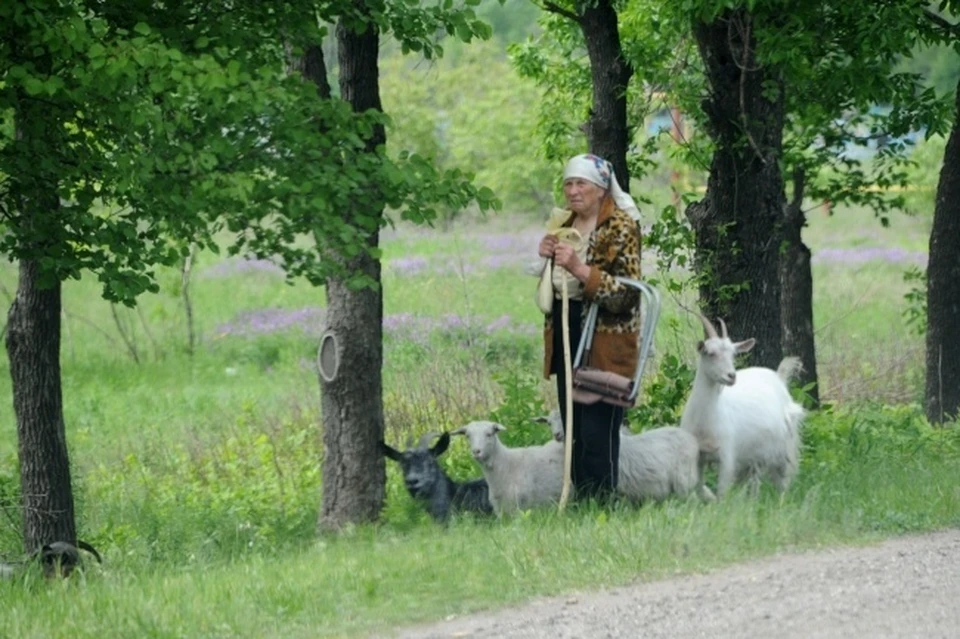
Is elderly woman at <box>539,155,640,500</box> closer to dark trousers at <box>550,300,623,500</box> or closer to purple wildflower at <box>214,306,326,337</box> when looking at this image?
dark trousers at <box>550,300,623,500</box>

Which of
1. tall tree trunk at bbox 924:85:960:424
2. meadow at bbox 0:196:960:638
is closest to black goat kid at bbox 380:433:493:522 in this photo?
meadow at bbox 0:196:960:638

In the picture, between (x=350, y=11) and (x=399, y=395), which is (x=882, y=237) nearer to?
(x=399, y=395)

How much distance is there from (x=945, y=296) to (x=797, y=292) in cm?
207

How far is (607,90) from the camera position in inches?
558

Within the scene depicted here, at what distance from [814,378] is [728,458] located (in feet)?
29.5

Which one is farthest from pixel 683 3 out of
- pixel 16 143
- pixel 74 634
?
pixel 74 634

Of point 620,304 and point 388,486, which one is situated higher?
point 620,304

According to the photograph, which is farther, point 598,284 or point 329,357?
point 329,357

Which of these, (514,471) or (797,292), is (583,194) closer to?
(514,471)

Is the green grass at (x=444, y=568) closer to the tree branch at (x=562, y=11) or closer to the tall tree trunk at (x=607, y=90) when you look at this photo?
the tall tree trunk at (x=607, y=90)

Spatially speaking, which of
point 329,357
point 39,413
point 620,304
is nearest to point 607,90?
point 329,357

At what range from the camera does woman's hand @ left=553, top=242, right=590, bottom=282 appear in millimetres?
9773

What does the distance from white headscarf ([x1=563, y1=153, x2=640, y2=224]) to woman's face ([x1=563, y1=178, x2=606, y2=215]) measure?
0.09 ft

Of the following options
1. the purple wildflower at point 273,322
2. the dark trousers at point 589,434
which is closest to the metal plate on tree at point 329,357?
the dark trousers at point 589,434
